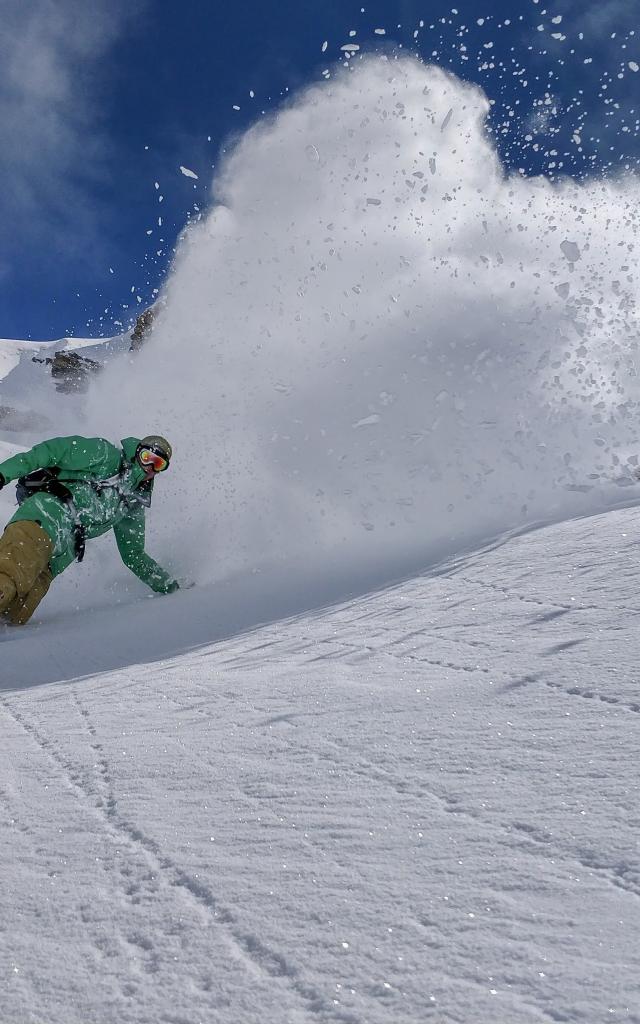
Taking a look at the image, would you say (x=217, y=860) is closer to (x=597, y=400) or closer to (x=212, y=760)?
(x=212, y=760)

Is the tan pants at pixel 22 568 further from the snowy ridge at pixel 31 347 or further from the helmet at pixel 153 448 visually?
the snowy ridge at pixel 31 347

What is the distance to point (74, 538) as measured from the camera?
527cm

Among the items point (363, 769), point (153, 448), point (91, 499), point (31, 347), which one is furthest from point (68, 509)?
point (31, 347)

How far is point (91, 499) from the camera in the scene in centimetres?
533

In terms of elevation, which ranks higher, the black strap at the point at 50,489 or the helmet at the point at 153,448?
the helmet at the point at 153,448

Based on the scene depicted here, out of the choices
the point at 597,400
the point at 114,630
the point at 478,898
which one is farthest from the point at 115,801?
the point at 597,400

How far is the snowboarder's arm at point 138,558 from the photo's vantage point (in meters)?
5.52

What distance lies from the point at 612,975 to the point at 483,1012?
15 cm

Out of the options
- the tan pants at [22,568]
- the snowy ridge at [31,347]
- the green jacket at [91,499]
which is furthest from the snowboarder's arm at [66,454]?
the snowy ridge at [31,347]

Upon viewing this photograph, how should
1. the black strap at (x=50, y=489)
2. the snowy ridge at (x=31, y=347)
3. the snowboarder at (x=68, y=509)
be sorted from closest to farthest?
1. the snowboarder at (x=68, y=509)
2. the black strap at (x=50, y=489)
3. the snowy ridge at (x=31, y=347)

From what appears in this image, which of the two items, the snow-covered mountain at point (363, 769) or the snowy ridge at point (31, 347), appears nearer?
the snow-covered mountain at point (363, 769)

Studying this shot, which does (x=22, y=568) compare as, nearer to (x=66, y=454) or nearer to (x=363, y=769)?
(x=66, y=454)

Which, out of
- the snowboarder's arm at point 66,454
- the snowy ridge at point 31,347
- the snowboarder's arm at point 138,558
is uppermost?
the snowy ridge at point 31,347

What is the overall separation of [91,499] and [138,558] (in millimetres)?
614
